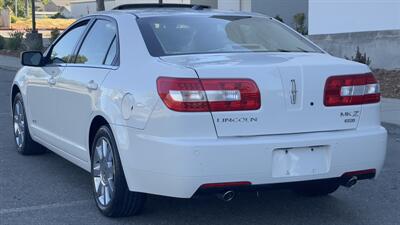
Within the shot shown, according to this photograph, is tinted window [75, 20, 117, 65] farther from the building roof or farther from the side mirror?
the side mirror

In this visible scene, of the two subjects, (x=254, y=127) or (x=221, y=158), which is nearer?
(x=221, y=158)

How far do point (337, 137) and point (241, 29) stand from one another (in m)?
1.38

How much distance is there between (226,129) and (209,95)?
25 cm

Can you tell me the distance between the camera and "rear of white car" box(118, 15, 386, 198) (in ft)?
13.8

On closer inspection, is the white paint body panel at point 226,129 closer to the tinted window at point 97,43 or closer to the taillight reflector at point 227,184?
the taillight reflector at point 227,184

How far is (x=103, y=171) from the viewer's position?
5094mm

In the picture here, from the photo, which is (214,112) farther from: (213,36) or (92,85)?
(92,85)

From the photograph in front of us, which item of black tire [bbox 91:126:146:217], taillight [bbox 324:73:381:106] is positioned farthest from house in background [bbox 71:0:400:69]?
black tire [bbox 91:126:146:217]

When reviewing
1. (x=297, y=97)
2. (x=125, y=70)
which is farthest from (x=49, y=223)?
(x=297, y=97)

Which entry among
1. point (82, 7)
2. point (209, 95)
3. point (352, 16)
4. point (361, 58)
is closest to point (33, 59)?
point (209, 95)

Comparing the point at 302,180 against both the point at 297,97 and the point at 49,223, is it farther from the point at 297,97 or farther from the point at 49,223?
the point at 49,223

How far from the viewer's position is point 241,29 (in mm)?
5348

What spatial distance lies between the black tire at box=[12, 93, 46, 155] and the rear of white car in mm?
3003

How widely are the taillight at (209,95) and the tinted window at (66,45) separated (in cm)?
212
